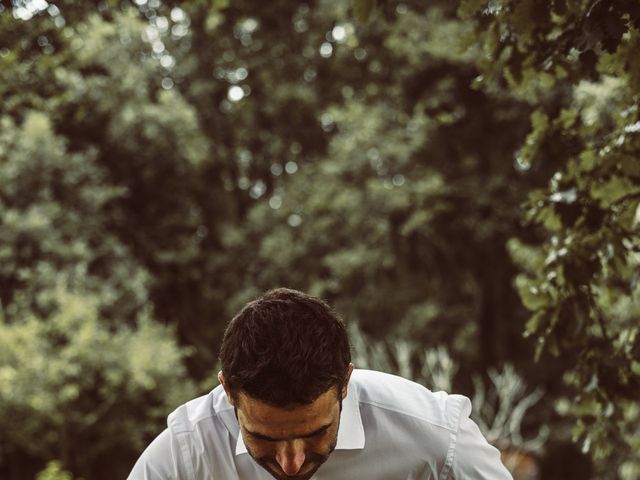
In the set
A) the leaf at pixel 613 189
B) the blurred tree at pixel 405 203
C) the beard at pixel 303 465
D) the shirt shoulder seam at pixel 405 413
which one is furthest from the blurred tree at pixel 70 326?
the beard at pixel 303 465

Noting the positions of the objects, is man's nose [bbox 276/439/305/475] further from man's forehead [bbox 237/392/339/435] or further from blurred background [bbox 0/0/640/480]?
blurred background [bbox 0/0/640/480]

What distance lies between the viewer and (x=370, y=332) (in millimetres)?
13938

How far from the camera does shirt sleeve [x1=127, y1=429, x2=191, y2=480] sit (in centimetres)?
204

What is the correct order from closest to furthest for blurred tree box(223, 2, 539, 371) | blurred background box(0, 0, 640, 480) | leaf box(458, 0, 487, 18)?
1. leaf box(458, 0, 487, 18)
2. blurred background box(0, 0, 640, 480)
3. blurred tree box(223, 2, 539, 371)

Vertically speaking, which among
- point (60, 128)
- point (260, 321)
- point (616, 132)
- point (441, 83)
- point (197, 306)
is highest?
point (60, 128)

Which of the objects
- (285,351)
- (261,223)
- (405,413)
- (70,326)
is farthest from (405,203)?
(285,351)

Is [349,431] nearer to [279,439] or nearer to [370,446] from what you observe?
[370,446]

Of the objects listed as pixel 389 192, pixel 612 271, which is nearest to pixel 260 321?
pixel 612 271

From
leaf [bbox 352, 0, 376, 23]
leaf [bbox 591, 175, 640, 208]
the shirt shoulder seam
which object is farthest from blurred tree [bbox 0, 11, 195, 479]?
the shirt shoulder seam

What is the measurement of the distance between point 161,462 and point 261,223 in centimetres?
1246

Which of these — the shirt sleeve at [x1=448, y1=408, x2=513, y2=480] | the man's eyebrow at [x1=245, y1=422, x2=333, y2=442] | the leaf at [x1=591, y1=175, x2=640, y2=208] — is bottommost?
the shirt sleeve at [x1=448, y1=408, x2=513, y2=480]

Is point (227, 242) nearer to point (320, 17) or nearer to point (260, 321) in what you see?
point (320, 17)

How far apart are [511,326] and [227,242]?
15.7ft

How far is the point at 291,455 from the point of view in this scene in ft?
6.14
